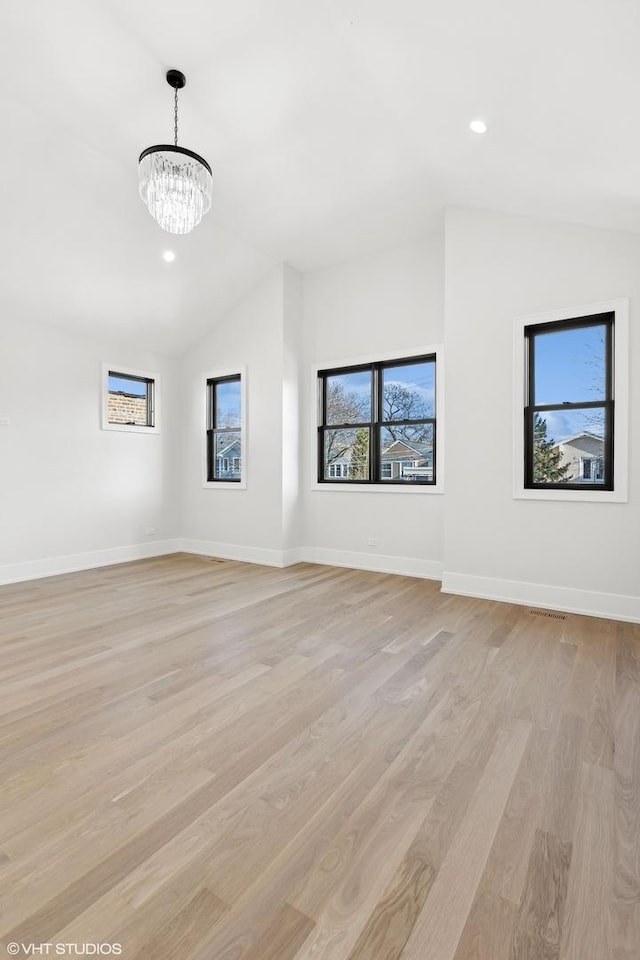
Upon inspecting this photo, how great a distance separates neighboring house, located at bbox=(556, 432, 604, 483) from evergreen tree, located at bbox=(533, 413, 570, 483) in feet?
0.12

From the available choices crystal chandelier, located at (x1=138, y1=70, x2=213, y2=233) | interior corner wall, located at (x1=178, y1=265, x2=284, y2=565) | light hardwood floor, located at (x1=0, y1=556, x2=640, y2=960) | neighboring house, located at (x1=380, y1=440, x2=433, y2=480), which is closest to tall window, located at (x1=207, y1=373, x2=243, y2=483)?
interior corner wall, located at (x1=178, y1=265, x2=284, y2=565)

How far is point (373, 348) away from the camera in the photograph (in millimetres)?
5195

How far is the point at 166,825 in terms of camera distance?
57.1 inches

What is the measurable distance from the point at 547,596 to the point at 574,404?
1593 millimetres

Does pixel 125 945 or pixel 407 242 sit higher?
pixel 407 242

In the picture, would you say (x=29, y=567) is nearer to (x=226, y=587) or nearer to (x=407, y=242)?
(x=226, y=587)

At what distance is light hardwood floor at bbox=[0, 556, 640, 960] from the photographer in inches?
44.7

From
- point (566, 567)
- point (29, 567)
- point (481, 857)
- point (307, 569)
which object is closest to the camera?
point (481, 857)

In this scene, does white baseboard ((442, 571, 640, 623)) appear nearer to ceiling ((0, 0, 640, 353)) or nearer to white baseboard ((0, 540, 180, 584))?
ceiling ((0, 0, 640, 353))

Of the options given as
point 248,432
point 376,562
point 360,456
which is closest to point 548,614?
point 376,562

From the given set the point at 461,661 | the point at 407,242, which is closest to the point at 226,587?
the point at 461,661

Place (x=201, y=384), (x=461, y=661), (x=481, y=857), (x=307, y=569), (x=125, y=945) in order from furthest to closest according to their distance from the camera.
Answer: (x=201, y=384), (x=307, y=569), (x=461, y=661), (x=481, y=857), (x=125, y=945)

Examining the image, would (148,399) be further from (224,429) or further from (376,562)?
(376,562)

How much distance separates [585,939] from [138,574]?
15.7ft
